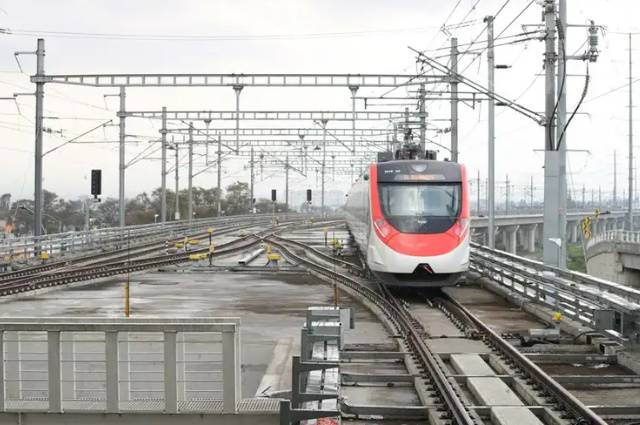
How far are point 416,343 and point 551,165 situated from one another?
20.5 feet

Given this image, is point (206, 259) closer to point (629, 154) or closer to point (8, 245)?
point (8, 245)

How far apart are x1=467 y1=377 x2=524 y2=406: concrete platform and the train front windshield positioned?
27.3 ft

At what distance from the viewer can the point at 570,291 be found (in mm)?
15008

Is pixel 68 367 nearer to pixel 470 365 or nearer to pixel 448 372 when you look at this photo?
→ pixel 448 372

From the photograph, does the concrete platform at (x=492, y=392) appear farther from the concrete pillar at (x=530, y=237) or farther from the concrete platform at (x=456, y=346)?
the concrete pillar at (x=530, y=237)

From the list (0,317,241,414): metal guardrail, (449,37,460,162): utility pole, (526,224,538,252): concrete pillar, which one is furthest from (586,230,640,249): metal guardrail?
(526,224,538,252): concrete pillar

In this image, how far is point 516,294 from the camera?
1941cm

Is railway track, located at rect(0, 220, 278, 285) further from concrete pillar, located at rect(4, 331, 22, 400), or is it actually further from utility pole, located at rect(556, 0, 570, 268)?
concrete pillar, located at rect(4, 331, 22, 400)

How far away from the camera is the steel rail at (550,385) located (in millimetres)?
8508

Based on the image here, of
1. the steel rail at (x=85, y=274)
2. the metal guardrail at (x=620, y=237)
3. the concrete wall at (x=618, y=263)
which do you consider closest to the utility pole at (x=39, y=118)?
the steel rail at (x=85, y=274)

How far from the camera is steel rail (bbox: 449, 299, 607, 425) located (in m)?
8.51

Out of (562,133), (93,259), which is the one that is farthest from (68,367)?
(93,259)

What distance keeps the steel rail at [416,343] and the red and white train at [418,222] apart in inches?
36.7

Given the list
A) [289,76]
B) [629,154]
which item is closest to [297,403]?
[289,76]
